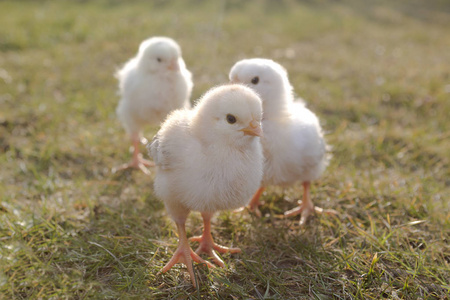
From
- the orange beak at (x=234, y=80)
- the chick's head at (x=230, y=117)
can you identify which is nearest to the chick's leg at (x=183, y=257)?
the chick's head at (x=230, y=117)

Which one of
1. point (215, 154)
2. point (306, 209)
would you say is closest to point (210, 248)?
point (215, 154)

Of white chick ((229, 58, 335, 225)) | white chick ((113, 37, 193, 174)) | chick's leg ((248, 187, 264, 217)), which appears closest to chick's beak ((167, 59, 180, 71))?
white chick ((113, 37, 193, 174))

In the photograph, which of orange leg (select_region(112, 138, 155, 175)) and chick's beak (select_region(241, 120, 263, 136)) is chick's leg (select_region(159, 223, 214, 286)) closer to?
chick's beak (select_region(241, 120, 263, 136))

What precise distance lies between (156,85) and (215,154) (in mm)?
1533

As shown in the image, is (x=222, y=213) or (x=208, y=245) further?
(x=222, y=213)

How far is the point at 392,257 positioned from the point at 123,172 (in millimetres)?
2503

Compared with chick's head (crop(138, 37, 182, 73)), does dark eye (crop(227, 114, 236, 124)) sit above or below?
above

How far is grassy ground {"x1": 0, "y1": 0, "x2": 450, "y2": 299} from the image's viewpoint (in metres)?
2.34

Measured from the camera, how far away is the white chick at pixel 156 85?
345 cm

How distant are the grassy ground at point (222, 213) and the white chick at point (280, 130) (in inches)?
17.6

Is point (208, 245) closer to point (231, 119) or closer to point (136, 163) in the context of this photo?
point (231, 119)

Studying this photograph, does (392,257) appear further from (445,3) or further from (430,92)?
(445,3)

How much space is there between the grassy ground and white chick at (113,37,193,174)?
0.67 m

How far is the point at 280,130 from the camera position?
9.32 ft
